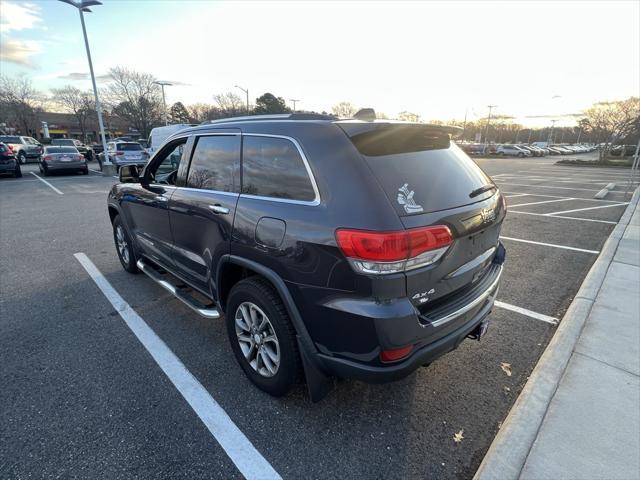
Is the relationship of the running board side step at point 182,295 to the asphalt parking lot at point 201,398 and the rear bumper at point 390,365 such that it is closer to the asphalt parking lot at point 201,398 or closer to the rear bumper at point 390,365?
the asphalt parking lot at point 201,398

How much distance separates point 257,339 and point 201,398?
59cm

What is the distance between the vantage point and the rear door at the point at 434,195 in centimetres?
196

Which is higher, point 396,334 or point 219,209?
point 219,209

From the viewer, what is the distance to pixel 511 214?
8.84 meters

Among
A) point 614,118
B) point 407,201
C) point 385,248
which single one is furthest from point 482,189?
point 614,118

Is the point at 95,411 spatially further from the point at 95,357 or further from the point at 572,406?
the point at 572,406

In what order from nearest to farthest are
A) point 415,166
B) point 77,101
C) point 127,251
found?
point 415,166 → point 127,251 → point 77,101

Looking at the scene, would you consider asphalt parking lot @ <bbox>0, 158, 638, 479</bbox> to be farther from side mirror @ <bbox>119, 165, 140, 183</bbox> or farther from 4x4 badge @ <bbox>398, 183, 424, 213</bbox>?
4x4 badge @ <bbox>398, 183, 424, 213</bbox>

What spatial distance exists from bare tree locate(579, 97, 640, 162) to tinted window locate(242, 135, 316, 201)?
41.7m

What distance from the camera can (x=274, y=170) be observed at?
236 centimetres

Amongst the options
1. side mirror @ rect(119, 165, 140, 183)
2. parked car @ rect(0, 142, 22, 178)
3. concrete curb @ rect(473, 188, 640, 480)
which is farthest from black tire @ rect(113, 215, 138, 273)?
parked car @ rect(0, 142, 22, 178)

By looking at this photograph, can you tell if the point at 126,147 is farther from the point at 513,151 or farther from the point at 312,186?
the point at 513,151

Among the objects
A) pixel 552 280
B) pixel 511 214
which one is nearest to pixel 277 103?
pixel 511 214

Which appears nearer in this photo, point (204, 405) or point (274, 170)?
point (274, 170)
